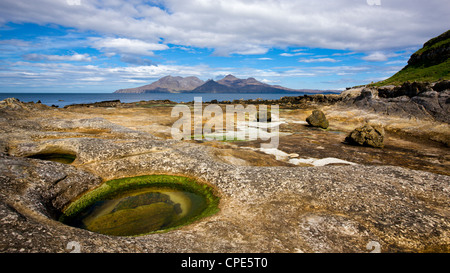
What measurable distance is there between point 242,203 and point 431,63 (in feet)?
358

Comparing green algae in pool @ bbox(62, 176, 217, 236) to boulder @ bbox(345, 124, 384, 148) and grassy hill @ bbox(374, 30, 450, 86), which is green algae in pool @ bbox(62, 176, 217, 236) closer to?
boulder @ bbox(345, 124, 384, 148)

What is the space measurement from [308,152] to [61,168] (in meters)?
28.9

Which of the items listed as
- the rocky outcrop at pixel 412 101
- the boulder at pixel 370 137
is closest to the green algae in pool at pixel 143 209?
the boulder at pixel 370 137

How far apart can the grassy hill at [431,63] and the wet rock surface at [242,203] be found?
234 feet

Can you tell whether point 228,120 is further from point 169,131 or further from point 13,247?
point 13,247

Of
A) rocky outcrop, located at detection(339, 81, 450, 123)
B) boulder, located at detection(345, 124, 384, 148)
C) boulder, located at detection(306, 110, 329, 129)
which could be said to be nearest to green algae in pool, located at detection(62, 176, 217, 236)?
boulder, located at detection(345, 124, 384, 148)

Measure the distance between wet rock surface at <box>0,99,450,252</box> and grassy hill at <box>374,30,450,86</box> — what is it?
71.2m

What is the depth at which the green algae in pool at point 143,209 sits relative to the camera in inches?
584

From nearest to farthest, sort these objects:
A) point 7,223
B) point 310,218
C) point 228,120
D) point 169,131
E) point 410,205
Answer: point 7,223 < point 310,218 < point 410,205 < point 169,131 < point 228,120

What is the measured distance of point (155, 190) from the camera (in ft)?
66.1

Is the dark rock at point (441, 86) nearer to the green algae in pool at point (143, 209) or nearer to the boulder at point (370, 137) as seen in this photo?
the boulder at point (370, 137)

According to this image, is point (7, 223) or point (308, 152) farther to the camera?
point (308, 152)

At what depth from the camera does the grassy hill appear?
6962 centimetres
